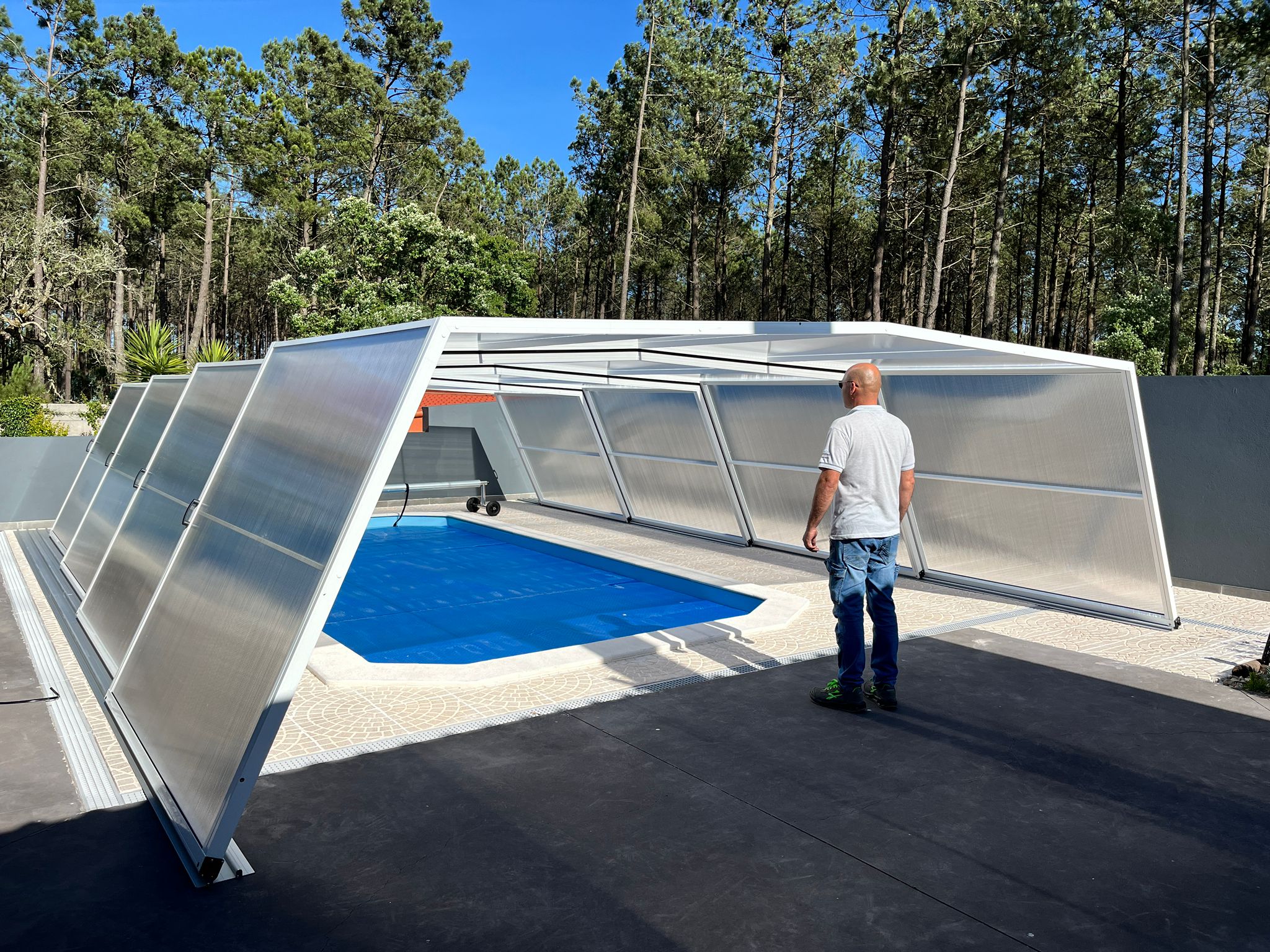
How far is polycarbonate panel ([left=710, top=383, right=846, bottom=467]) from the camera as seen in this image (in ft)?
35.1

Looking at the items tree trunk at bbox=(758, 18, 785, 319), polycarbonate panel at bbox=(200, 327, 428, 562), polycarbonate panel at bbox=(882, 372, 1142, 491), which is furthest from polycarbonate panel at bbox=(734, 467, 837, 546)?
tree trunk at bbox=(758, 18, 785, 319)

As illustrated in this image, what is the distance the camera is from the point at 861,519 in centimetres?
540

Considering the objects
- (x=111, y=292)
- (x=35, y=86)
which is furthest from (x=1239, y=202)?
(x=111, y=292)

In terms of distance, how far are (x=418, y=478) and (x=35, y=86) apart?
106ft

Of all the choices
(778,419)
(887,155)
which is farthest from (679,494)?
(887,155)

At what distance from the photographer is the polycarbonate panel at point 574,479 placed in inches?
602

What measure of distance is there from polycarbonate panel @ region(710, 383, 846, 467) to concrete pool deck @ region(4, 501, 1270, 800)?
1.44 meters

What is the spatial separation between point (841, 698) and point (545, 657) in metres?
2.23

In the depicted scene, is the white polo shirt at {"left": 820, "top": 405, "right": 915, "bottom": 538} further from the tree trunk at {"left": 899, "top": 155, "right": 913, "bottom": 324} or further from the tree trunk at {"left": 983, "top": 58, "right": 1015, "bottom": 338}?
the tree trunk at {"left": 899, "top": 155, "right": 913, "bottom": 324}

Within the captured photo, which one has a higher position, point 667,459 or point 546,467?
point 667,459

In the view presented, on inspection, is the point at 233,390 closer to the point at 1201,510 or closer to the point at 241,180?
the point at 1201,510

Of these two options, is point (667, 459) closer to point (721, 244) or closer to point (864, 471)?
point (864, 471)

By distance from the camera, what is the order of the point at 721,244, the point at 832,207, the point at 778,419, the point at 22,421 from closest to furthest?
the point at 778,419
the point at 22,421
the point at 832,207
the point at 721,244

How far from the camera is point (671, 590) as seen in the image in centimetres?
1051
